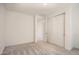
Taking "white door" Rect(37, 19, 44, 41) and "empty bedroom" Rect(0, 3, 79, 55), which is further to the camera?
"white door" Rect(37, 19, 44, 41)

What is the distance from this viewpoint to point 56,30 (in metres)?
1.77

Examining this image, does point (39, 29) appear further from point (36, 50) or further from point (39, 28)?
point (36, 50)

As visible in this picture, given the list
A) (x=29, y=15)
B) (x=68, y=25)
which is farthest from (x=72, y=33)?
(x=29, y=15)

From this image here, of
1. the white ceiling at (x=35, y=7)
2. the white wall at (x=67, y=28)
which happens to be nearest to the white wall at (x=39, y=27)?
the white ceiling at (x=35, y=7)

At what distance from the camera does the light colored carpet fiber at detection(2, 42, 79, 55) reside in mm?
1641

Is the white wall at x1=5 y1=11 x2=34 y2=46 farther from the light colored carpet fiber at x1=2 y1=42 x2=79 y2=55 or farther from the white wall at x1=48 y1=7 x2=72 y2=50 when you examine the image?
the white wall at x1=48 y1=7 x2=72 y2=50


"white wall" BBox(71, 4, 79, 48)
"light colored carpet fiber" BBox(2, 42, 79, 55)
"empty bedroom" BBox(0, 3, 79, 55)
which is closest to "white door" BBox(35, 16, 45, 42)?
"empty bedroom" BBox(0, 3, 79, 55)

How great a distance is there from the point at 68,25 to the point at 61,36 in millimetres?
277

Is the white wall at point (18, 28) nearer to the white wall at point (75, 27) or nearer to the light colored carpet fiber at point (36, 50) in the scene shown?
the light colored carpet fiber at point (36, 50)

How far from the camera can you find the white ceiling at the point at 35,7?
5.25ft

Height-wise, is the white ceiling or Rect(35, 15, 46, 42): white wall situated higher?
the white ceiling

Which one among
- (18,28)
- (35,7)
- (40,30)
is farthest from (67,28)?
(18,28)

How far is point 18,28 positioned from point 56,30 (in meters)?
0.84
